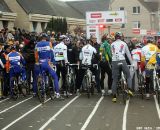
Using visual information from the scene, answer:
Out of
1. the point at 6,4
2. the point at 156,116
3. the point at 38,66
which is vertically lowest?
the point at 156,116

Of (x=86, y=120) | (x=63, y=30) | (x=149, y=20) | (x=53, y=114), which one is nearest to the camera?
(x=86, y=120)

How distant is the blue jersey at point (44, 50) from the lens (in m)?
15.9

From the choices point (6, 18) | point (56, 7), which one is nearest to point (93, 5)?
point (56, 7)

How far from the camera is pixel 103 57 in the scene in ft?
58.1

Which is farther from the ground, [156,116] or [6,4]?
[6,4]

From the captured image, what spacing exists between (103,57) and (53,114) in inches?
184

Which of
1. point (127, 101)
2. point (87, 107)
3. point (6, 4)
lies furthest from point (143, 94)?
point (6, 4)

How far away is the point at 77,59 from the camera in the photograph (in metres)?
18.2

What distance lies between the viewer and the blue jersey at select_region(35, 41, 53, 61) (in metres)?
15.9

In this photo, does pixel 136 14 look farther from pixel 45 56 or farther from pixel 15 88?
pixel 45 56

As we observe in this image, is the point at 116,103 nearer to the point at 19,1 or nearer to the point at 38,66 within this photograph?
the point at 38,66

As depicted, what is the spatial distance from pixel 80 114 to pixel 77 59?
501 cm

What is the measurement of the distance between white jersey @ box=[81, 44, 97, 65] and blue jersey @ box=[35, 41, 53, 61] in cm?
159

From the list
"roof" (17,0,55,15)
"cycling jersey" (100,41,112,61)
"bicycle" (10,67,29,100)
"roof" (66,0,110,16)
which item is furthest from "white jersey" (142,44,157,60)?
"roof" (66,0,110,16)
